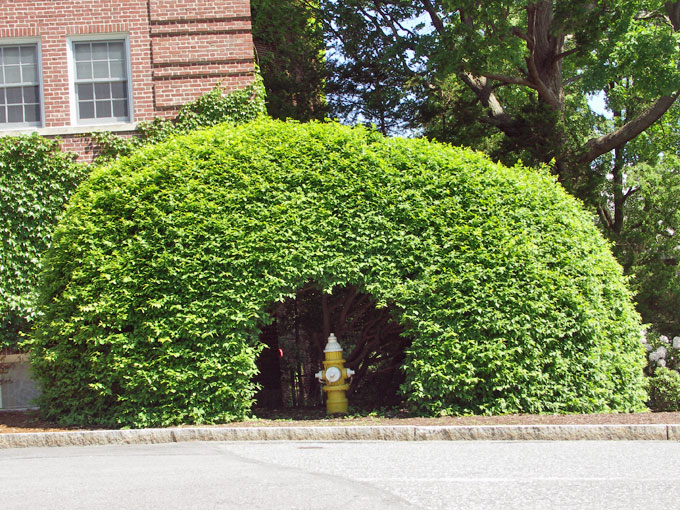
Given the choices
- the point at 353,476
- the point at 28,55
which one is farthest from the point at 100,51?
the point at 353,476

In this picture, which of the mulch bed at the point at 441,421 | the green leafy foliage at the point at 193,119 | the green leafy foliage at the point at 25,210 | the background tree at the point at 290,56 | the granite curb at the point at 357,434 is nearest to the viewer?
the granite curb at the point at 357,434

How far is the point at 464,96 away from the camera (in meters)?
22.2

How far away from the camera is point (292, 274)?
990 cm

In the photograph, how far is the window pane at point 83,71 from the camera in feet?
44.3

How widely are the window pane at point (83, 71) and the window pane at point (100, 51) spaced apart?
196 mm

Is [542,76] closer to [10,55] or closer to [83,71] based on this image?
[83,71]

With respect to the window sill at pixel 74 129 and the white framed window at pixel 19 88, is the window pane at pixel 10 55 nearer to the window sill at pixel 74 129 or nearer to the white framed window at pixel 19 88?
the white framed window at pixel 19 88

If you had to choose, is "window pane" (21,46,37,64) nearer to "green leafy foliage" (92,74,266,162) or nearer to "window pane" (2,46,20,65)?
"window pane" (2,46,20,65)

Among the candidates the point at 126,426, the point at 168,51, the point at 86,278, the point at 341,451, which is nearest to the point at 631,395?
the point at 341,451

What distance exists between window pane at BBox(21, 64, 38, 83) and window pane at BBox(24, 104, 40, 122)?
0.48 metres

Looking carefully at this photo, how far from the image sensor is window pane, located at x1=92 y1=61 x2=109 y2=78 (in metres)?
13.5

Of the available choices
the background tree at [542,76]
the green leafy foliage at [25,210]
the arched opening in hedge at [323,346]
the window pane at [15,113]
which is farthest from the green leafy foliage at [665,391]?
the window pane at [15,113]

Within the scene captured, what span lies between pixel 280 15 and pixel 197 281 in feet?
37.2

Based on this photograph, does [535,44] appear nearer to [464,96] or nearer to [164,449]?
[464,96]
